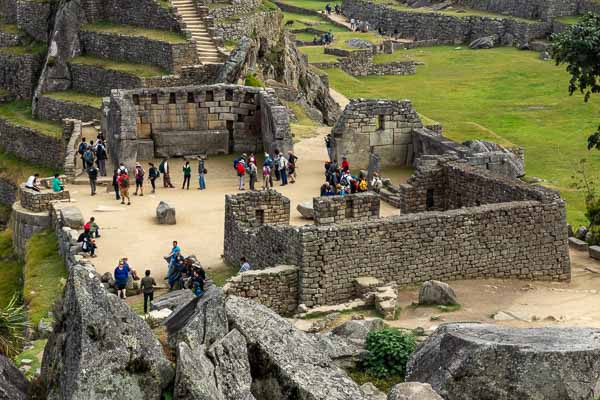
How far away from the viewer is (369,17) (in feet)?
401

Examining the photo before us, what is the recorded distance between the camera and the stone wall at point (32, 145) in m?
57.8

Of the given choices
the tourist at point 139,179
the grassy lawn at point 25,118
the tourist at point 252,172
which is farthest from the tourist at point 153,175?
the grassy lawn at point 25,118

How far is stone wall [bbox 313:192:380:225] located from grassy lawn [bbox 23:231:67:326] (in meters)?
6.05

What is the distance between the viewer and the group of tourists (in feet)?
138

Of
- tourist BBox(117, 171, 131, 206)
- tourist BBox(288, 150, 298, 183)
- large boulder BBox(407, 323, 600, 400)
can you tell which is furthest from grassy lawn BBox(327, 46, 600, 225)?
large boulder BBox(407, 323, 600, 400)

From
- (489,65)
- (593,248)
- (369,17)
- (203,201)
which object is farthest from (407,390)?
(369,17)

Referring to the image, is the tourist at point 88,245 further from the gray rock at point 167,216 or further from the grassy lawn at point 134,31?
the grassy lawn at point 134,31

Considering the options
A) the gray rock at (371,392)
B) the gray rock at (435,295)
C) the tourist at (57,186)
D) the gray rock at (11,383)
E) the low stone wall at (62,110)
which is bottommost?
the low stone wall at (62,110)

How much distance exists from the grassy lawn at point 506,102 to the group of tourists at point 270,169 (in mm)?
8794

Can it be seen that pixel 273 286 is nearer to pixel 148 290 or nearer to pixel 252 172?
pixel 148 290

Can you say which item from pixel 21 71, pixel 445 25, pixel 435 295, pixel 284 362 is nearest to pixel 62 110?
pixel 21 71

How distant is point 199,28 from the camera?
61.6 meters

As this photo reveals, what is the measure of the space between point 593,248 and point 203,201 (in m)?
11.8

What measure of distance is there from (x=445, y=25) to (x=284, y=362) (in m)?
94.2
